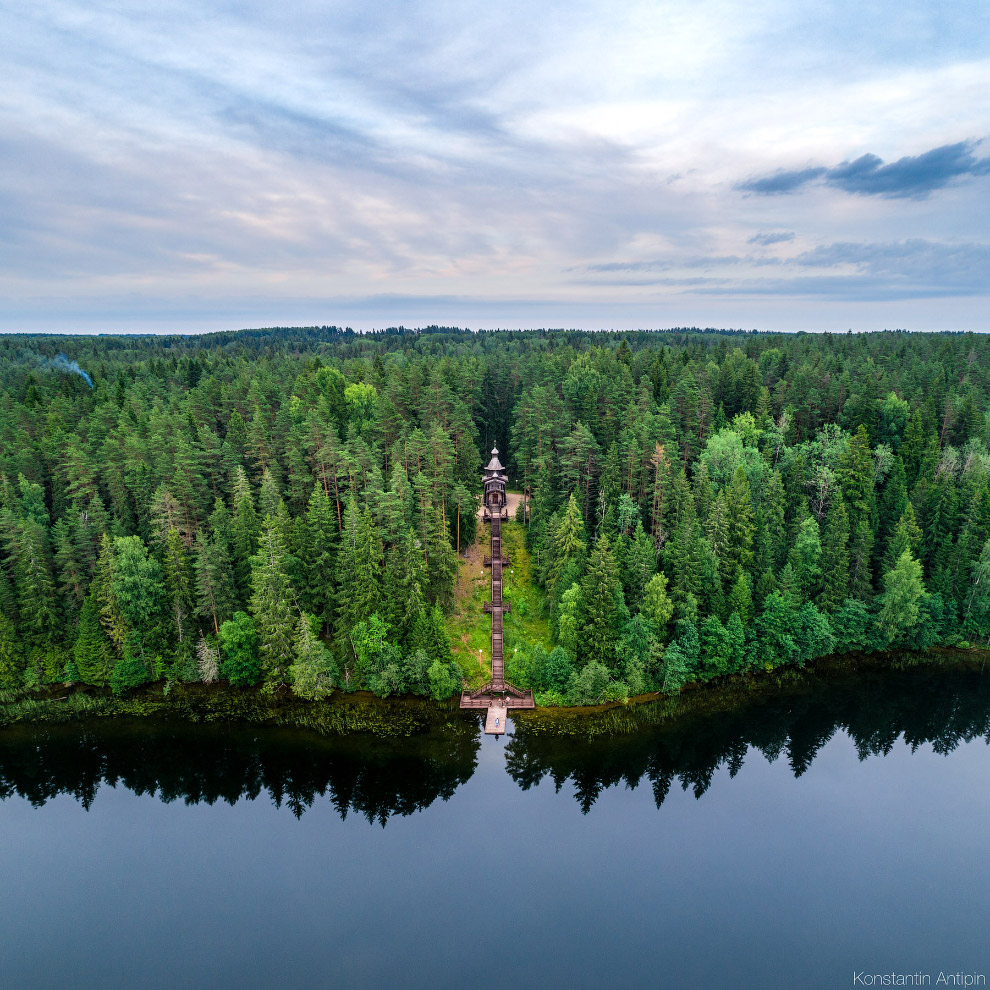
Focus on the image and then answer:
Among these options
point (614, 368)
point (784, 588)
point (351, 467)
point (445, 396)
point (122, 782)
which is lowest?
point (122, 782)

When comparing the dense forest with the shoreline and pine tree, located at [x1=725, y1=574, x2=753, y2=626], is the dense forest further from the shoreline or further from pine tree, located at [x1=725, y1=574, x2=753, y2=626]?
the shoreline

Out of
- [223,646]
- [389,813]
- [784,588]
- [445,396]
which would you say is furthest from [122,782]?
[784,588]

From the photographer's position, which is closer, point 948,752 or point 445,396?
point 948,752

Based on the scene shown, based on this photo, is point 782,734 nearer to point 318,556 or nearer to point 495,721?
point 495,721

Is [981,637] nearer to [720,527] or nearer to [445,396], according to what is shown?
[720,527]

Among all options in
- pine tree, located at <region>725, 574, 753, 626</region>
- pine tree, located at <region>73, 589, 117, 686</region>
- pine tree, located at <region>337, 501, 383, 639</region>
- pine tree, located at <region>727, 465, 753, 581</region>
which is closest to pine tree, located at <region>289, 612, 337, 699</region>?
pine tree, located at <region>337, 501, 383, 639</region>

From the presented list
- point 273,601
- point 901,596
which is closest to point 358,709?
point 273,601
